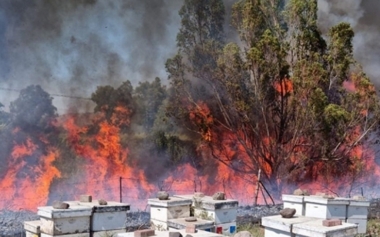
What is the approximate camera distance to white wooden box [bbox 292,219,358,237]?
297 inches

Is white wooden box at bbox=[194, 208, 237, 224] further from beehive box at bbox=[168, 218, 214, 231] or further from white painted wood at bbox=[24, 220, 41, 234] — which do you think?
white painted wood at bbox=[24, 220, 41, 234]

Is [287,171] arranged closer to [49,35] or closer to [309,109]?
[309,109]

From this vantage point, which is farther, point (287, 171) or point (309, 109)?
point (287, 171)

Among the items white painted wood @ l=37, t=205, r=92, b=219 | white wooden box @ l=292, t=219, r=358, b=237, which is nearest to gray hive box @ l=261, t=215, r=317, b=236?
white wooden box @ l=292, t=219, r=358, b=237

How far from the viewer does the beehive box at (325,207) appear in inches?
474

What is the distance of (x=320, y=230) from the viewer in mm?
7578

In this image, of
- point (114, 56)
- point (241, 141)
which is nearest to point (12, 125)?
point (114, 56)

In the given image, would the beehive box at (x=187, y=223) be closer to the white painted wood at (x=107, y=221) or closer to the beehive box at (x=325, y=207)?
the white painted wood at (x=107, y=221)

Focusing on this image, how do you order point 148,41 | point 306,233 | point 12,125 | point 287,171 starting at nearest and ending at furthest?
1. point 306,233
2. point 12,125
3. point 287,171
4. point 148,41

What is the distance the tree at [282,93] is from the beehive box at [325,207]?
833 cm

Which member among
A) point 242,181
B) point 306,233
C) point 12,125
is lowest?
point 242,181

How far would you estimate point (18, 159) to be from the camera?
20.3 meters

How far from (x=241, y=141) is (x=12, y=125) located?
11.3 metres

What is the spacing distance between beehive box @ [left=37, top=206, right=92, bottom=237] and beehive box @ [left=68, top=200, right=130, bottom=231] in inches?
6.5
